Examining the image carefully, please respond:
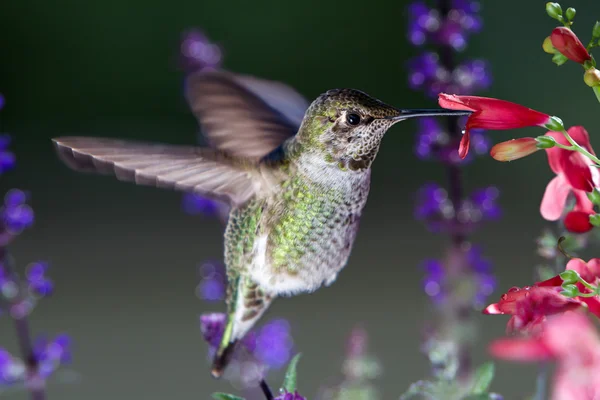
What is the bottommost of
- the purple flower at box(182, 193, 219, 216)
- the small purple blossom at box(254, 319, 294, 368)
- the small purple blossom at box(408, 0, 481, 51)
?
the small purple blossom at box(254, 319, 294, 368)

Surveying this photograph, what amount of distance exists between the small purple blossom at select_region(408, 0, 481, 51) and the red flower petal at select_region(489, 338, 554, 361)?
121cm

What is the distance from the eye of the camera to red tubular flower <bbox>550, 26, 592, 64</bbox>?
3.33ft

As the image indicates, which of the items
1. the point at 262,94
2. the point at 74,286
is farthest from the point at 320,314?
the point at 262,94

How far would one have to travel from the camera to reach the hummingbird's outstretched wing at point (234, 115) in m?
1.61

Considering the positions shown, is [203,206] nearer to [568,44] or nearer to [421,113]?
[421,113]

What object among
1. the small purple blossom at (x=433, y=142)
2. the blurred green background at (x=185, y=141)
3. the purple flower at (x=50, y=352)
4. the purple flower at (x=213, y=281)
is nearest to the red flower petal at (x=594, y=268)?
the small purple blossom at (x=433, y=142)

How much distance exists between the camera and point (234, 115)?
1629 mm

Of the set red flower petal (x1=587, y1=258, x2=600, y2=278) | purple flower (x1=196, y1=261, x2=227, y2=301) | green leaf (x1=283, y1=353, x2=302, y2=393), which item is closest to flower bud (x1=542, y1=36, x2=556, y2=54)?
red flower petal (x1=587, y1=258, x2=600, y2=278)

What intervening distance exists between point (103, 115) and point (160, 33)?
1089mm

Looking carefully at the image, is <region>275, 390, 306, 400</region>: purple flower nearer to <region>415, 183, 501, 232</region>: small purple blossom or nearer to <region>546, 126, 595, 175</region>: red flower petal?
<region>546, 126, 595, 175</region>: red flower petal

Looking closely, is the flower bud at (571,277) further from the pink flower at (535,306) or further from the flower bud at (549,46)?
the flower bud at (549,46)

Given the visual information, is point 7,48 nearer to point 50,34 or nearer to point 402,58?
point 50,34

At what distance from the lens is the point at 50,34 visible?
7.42 metres

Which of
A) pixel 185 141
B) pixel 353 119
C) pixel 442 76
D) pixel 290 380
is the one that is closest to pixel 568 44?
pixel 353 119
